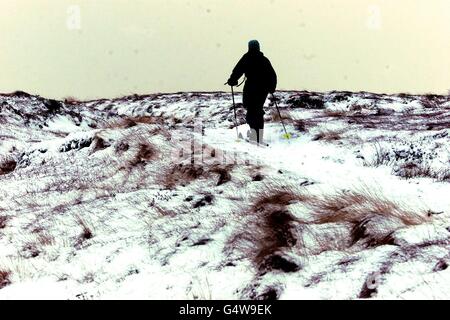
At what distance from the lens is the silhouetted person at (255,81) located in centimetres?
1184

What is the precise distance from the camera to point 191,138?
34.3ft

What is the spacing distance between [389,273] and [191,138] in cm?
691

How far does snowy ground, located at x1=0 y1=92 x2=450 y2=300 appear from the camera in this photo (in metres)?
4.32

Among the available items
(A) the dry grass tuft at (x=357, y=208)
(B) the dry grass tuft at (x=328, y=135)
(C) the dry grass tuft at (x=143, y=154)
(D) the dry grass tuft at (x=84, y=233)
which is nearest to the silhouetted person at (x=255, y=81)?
(B) the dry grass tuft at (x=328, y=135)

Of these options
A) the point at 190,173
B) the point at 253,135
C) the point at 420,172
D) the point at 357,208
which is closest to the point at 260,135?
the point at 253,135

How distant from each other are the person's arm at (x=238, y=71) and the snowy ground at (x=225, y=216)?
174cm

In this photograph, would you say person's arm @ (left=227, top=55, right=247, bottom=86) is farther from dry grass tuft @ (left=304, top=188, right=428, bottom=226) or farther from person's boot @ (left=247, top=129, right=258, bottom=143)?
dry grass tuft @ (left=304, top=188, right=428, bottom=226)

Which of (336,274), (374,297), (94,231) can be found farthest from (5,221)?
(374,297)

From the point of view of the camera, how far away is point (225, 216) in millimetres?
5984

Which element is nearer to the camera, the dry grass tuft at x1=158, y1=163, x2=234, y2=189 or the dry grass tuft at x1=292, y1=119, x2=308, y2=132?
the dry grass tuft at x1=158, y1=163, x2=234, y2=189

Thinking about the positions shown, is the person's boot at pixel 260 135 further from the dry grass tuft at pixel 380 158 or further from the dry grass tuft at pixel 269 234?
the dry grass tuft at pixel 269 234

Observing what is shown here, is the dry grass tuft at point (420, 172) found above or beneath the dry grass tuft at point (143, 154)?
beneath

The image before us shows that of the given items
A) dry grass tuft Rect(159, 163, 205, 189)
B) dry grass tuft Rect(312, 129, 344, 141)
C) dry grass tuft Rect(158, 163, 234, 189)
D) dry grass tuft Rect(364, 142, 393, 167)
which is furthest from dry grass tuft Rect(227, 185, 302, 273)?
dry grass tuft Rect(312, 129, 344, 141)
